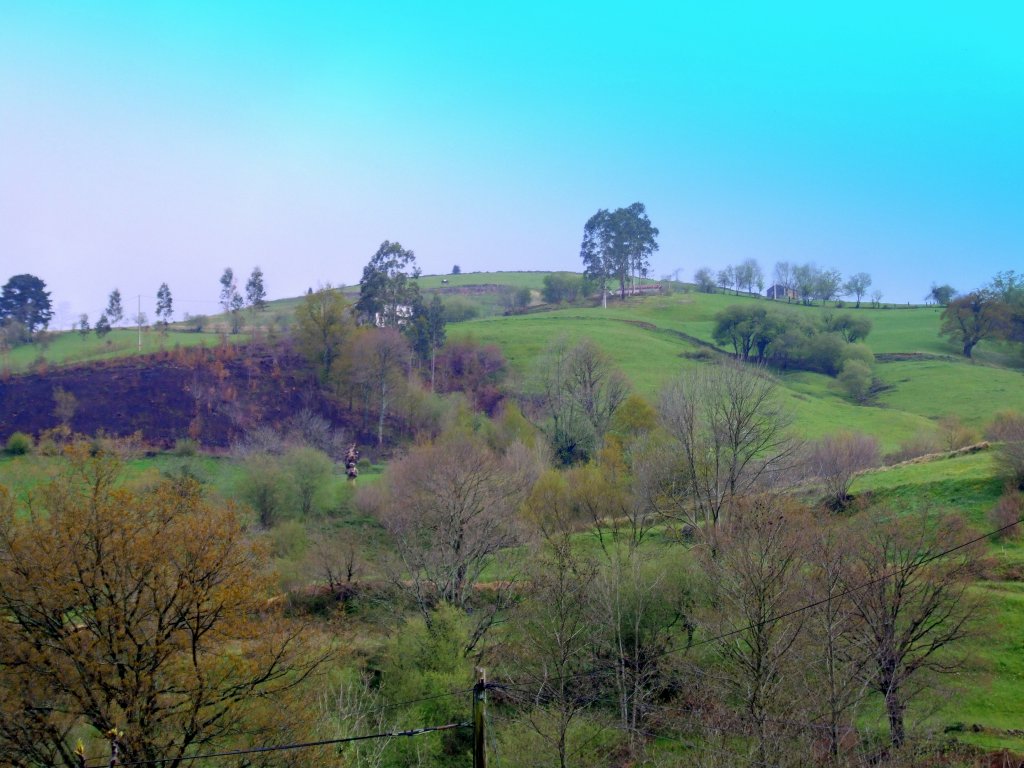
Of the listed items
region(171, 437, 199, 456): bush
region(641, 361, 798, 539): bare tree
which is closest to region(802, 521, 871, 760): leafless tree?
region(641, 361, 798, 539): bare tree

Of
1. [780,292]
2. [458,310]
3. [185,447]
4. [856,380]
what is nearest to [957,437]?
[856,380]

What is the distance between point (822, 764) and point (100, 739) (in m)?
17.2

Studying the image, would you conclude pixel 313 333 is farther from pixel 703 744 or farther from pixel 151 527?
pixel 703 744

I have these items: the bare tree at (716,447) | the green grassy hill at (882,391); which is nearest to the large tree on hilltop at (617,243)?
the green grassy hill at (882,391)

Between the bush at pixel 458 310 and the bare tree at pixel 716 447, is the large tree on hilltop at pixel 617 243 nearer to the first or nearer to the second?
the bush at pixel 458 310

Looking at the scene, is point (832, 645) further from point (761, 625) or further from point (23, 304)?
point (23, 304)

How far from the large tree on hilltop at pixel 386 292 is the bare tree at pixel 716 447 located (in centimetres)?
4893

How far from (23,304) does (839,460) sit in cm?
9191

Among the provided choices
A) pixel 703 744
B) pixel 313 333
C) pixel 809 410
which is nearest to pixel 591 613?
pixel 703 744

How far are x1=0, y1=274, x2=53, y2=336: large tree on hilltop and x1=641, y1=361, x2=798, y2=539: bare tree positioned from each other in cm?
8230

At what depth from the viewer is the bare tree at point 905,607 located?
2281 cm

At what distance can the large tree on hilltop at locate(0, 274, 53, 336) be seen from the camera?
3676 inches

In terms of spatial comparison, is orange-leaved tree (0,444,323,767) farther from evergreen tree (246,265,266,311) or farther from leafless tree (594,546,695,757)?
evergreen tree (246,265,266,311)

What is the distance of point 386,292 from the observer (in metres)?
86.7
